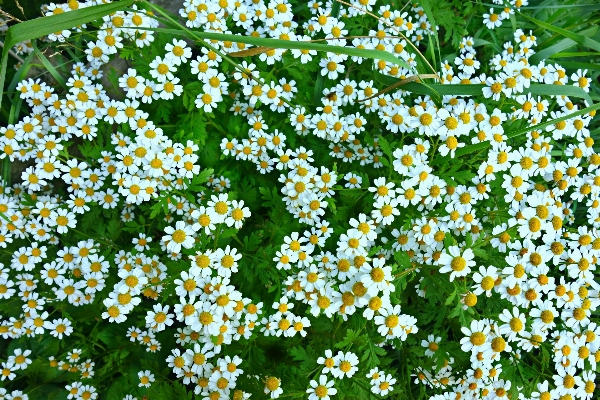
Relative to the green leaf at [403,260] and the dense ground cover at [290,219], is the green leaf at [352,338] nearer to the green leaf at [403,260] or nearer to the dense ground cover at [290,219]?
the dense ground cover at [290,219]

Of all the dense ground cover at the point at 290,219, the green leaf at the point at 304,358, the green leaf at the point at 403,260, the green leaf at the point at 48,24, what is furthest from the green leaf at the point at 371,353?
→ the green leaf at the point at 48,24

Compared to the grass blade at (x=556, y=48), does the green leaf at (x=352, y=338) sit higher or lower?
lower

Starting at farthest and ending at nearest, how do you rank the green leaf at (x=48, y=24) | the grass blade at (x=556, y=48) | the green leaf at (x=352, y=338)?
the grass blade at (x=556, y=48) < the green leaf at (x=352, y=338) < the green leaf at (x=48, y=24)

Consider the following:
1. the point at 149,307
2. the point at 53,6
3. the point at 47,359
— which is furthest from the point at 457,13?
the point at 47,359

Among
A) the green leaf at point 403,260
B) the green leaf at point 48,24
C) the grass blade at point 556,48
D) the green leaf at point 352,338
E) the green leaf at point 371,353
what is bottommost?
the green leaf at point 371,353

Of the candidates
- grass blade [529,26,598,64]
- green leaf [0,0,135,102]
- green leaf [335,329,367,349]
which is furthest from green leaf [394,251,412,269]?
grass blade [529,26,598,64]

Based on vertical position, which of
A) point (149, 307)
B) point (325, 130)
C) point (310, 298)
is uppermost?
point (325, 130)

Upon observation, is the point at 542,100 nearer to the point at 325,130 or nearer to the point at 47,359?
the point at 325,130

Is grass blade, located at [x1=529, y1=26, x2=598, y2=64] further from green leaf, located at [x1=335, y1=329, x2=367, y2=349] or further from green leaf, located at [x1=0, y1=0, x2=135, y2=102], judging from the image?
green leaf, located at [x1=0, y1=0, x2=135, y2=102]
